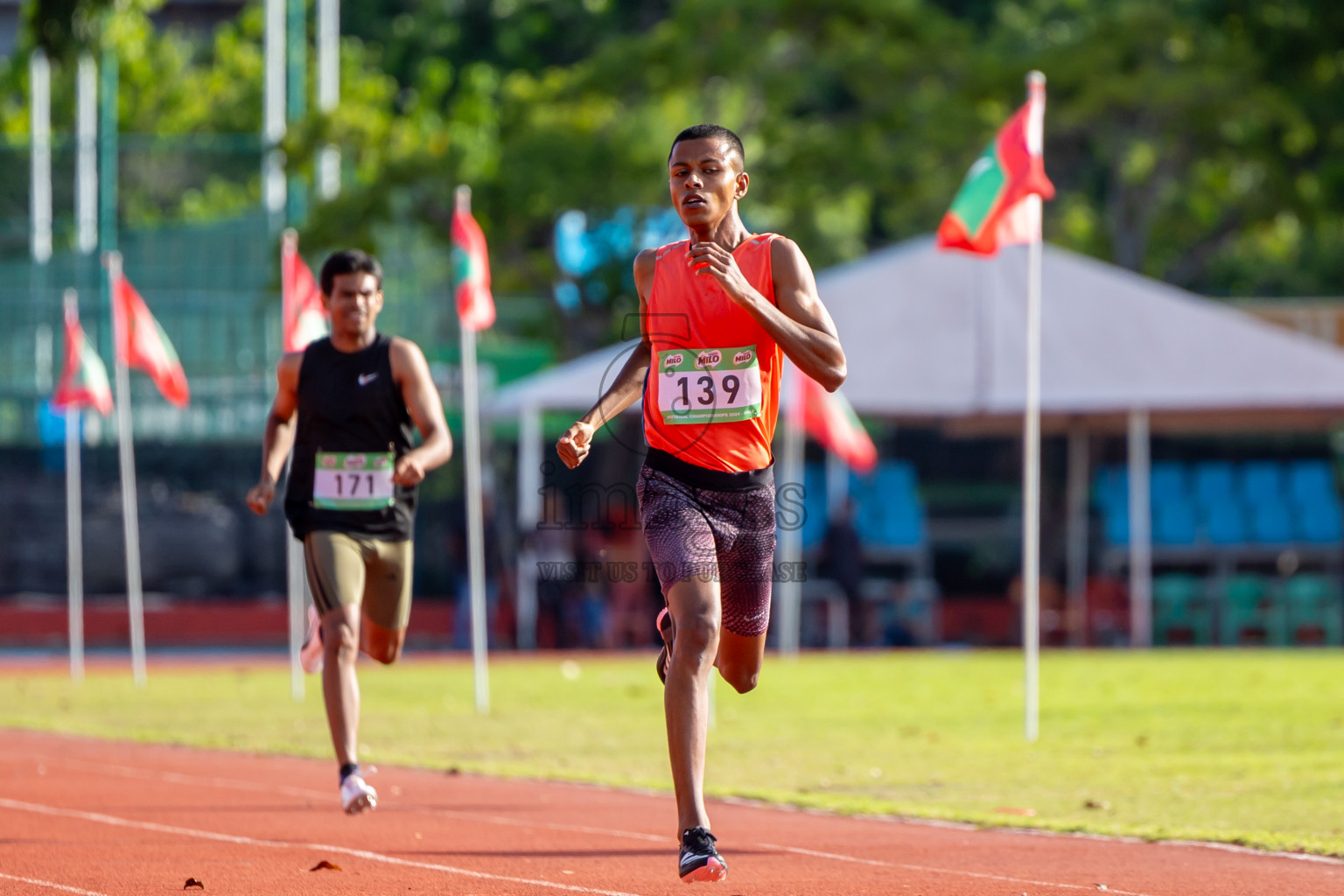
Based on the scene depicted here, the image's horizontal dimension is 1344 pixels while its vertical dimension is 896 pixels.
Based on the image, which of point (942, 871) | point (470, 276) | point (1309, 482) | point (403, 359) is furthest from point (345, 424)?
point (1309, 482)

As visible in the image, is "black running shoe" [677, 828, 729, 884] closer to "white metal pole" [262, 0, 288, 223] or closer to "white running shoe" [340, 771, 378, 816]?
"white running shoe" [340, 771, 378, 816]

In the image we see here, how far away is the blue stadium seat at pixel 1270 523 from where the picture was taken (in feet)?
80.8

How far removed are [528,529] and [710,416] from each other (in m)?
17.4

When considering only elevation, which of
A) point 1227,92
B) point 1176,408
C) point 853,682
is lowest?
point 853,682

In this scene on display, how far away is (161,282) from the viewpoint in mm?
30078

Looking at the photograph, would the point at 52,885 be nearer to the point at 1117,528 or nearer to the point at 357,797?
the point at 357,797

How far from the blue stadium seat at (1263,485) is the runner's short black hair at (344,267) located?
18843 mm

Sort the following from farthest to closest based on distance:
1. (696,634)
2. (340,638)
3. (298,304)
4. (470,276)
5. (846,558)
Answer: (846,558) < (298,304) < (470,276) < (340,638) < (696,634)

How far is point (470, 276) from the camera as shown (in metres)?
15.5

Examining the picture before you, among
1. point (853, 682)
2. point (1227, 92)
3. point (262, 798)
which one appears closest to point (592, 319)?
point (1227, 92)

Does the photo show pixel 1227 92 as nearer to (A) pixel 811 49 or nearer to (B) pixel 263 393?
(A) pixel 811 49

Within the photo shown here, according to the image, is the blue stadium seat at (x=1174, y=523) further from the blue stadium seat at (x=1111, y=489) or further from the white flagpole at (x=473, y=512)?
the white flagpole at (x=473, y=512)

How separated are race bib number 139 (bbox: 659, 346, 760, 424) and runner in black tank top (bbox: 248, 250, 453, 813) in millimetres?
2093

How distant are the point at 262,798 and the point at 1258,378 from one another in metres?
15.3
